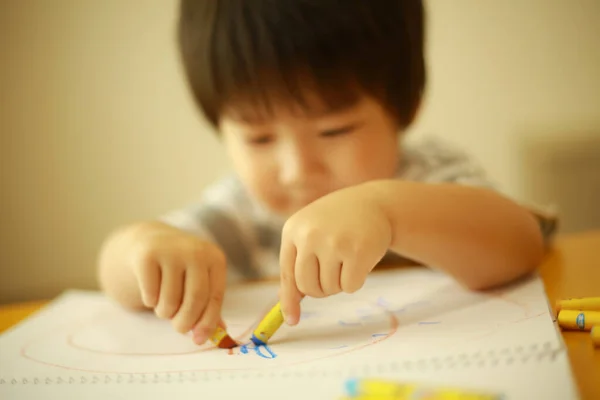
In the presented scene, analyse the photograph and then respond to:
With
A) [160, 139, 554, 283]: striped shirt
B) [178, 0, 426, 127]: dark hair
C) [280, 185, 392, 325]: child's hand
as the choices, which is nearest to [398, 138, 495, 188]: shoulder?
[160, 139, 554, 283]: striped shirt

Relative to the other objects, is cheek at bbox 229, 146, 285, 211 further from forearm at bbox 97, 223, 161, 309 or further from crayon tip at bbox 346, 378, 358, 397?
crayon tip at bbox 346, 378, 358, 397

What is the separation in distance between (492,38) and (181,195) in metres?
0.57

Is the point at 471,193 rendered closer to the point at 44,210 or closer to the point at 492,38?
the point at 492,38

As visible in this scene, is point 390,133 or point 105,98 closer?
point 390,133

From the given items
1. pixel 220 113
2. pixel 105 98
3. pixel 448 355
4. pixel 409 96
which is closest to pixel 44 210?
pixel 105 98

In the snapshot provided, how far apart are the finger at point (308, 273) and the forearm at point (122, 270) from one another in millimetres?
151

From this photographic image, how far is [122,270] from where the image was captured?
417 millimetres

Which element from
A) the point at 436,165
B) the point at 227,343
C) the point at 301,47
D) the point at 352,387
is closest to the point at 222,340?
the point at 227,343

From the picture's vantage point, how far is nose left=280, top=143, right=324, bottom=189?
1.44 feet

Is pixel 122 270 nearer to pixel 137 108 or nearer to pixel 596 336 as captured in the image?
pixel 596 336


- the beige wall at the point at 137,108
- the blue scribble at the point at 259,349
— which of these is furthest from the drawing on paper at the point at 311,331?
the beige wall at the point at 137,108

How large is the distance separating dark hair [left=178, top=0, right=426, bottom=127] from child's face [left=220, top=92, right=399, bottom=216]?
1 cm

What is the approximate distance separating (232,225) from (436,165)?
0.76ft

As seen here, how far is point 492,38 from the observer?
0.84 meters
